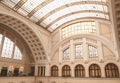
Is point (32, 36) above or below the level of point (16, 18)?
below

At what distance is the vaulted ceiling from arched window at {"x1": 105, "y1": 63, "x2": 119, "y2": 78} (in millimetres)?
9933

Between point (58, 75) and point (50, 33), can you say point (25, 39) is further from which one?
point (58, 75)

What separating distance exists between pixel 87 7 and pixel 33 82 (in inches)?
815

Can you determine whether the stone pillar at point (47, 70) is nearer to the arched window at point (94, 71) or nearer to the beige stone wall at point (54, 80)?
the beige stone wall at point (54, 80)

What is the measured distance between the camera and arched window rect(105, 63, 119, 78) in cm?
2267

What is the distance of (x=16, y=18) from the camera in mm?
22188

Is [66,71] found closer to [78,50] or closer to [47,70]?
[47,70]

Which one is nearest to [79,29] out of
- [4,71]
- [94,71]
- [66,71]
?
[94,71]

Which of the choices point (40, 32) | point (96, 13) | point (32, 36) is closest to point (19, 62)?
point (32, 36)

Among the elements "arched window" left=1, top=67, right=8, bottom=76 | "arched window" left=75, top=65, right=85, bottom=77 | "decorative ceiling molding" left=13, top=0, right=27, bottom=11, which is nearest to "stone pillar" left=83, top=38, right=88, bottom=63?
"arched window" left=75, top=65, right=85, bottom=77

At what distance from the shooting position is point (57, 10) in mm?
25688

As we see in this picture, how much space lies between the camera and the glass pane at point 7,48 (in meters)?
25.4

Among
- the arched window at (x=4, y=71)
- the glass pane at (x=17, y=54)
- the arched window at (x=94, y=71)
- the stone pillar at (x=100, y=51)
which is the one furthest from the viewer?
the glass pane at (x=17, y=54)

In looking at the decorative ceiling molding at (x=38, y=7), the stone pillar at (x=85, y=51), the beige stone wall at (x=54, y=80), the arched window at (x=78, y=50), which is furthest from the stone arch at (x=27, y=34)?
the stone pillar at (x=85, y=51)
